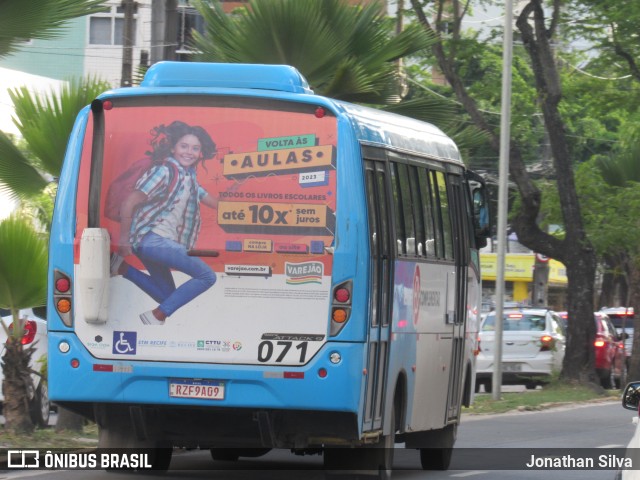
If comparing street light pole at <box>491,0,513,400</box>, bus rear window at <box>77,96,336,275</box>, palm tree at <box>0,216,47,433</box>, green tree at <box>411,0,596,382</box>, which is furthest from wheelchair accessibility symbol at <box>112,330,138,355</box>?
green tree at <box>411,0,596,382</box>

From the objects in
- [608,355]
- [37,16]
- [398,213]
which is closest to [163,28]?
[37,16]

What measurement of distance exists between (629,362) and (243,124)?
73.9ft

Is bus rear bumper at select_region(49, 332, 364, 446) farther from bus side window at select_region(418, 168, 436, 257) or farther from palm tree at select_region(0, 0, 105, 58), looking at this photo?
palm tree at select_region(0, 0, 105, 58)

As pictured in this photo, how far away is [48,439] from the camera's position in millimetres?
13625

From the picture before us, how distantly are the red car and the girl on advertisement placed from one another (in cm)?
1994

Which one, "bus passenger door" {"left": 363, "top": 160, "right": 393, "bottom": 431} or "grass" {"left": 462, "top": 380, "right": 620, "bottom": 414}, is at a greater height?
"bus passenger door" {"left": 363, "top": 160, "right": 393, "bottom": 431}

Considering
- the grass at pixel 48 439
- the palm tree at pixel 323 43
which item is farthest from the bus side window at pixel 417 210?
the grass at pixel 48 439

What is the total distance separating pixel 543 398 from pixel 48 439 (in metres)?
12.8

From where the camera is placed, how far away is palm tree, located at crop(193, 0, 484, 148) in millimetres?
15656

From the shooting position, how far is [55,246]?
34.6 ft

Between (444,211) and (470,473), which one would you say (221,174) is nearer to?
(444,211)

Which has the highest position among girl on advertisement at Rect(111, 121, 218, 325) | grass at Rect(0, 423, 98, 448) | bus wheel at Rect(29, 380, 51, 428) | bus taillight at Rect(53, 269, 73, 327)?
girl on advertisement at Rect(111, 121, 218, 325)

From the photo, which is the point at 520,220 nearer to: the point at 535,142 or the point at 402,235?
the point at 402,235

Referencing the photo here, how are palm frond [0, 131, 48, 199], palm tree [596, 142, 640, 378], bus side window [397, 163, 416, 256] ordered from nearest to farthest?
bus side window [397, 163, 416, 256], palm frond [0, 131, 48, 199], palm tree [596, 142, 640, 378]
